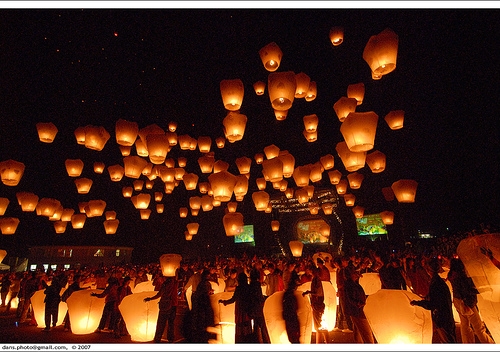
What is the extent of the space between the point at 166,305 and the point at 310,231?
18852 mm

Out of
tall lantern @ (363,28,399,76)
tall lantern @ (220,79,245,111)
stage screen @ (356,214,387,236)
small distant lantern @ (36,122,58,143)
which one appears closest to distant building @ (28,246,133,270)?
stage screen @ (356,214,387,236)

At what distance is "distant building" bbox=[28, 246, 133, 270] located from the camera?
24.2 m

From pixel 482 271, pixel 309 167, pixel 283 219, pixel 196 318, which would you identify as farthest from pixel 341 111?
pixel 283 219

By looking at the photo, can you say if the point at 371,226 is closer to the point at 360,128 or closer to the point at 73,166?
the point at 360,128

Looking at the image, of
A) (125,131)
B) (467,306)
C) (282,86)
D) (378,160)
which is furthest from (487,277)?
(125,131)

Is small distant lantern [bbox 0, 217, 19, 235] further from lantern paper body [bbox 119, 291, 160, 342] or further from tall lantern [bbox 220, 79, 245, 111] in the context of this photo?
tall lantern [bbox 220, 79, 245, 111]

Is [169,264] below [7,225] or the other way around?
below

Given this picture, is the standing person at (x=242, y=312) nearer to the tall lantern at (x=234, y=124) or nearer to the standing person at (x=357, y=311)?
the standing person at (x=357, y=311)

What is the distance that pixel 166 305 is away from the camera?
17.0 ft

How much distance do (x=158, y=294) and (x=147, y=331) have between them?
728 millimetres

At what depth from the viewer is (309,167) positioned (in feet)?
33.4

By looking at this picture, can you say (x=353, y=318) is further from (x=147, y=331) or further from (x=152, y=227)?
(x=152, y=227)

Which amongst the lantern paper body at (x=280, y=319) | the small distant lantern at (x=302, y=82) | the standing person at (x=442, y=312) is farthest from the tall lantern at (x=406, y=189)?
the lantern paper body at (x=280, y=319)

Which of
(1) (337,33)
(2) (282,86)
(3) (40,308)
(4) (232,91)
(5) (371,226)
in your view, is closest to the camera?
(2) (282,86)
